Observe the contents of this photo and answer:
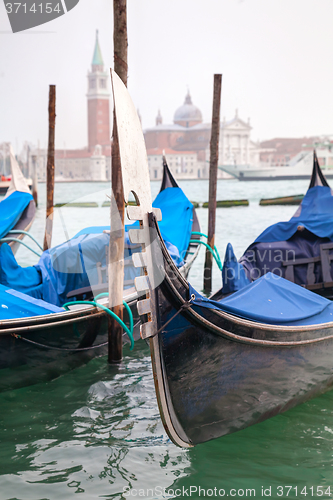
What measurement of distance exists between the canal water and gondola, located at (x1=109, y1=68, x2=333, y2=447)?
0.11 m

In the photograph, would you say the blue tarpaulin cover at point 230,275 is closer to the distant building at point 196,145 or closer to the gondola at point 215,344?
the gondola at point 215,344

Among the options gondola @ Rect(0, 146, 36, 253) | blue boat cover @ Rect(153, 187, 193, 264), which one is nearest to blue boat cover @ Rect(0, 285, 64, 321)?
blue boat cover @ Rect(153, 187, 193, 264)

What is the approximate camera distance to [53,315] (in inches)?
103

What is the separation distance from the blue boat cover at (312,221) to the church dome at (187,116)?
196 feet

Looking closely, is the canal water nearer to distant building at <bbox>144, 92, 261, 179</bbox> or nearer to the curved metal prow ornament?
the curved metal prow ornament

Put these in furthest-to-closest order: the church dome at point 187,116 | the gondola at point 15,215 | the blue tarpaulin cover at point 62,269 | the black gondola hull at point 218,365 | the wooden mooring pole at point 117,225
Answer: the church dome at point 187,116, the gondola at point 15,215, the blue tarpaulin cover at point 62,269, the wooden mooring pole at point 117,225, the black gondola hull at point 218,365

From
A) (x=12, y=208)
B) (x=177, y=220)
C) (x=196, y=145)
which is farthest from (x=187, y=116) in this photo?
(x=177, y=220)

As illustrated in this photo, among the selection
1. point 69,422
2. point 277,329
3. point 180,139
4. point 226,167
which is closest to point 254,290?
point 277,329

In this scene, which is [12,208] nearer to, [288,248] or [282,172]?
[288,248]

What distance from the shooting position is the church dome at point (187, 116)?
62.6 meters

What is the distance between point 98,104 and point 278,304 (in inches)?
2526

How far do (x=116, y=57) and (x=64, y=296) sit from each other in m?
1.48

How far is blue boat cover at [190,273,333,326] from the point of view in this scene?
7.14 ft

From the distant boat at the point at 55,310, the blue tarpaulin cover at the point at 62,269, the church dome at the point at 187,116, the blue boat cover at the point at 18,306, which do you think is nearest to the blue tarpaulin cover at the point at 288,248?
the distant boat at the point at 55,310
